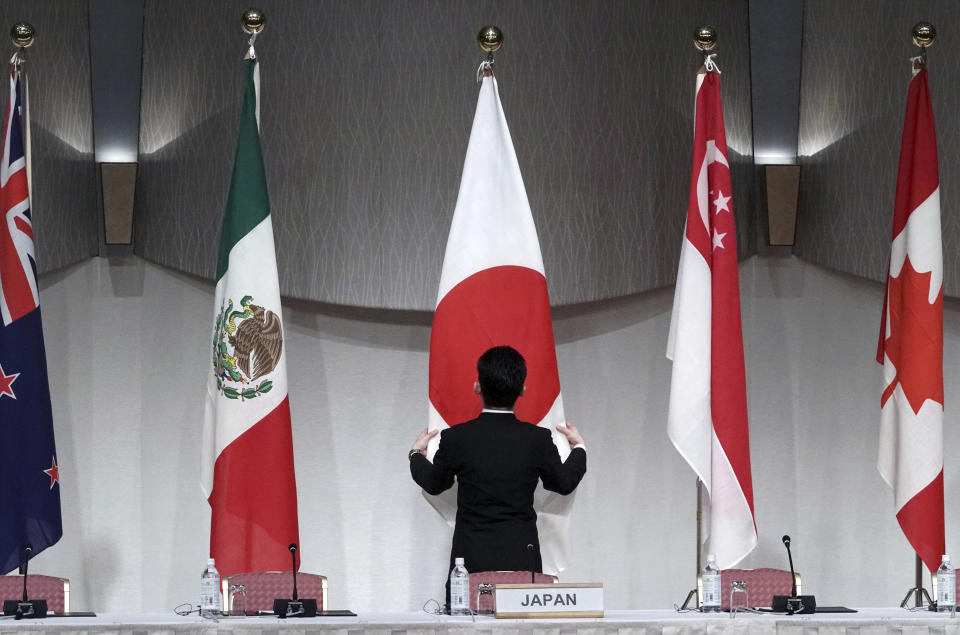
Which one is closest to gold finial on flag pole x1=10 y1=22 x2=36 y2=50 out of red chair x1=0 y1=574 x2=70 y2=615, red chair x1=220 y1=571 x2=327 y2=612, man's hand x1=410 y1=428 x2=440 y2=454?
red chair x1=0 y1=574 x2=70 y2=615

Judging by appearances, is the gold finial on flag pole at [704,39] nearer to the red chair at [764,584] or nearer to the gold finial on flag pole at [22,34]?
the red chair at [764,584]

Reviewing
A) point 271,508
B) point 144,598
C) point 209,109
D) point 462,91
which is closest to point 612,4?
point 462,91

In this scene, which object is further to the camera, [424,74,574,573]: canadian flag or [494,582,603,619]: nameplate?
[424,74,574,573]: canadian flag

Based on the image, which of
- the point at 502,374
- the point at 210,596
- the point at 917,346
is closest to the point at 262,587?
the point at 210,596

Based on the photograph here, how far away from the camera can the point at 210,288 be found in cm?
599

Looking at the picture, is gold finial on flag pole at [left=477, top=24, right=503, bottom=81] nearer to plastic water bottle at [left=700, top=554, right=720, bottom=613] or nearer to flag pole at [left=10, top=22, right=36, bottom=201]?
flag pole at [left=10, top=22, right=36, bottom=201]

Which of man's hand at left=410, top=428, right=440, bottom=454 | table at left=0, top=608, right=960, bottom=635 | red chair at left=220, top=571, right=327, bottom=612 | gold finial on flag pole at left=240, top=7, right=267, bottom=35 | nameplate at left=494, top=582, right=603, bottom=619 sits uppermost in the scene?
gold finial on flag pole at left=240, top=7, right=267, bottom=35

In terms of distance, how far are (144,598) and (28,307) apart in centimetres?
154

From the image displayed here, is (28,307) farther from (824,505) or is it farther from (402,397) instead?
(824,505)

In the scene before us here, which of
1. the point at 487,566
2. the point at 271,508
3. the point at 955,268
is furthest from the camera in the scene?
the point at 955,268

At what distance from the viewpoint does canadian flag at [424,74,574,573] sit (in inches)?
193

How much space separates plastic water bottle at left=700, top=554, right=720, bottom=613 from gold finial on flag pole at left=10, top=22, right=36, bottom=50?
3553 millimetres

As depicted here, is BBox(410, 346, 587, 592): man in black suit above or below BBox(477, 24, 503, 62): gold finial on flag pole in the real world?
below

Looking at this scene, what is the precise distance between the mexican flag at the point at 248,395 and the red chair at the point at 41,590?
0.86m
